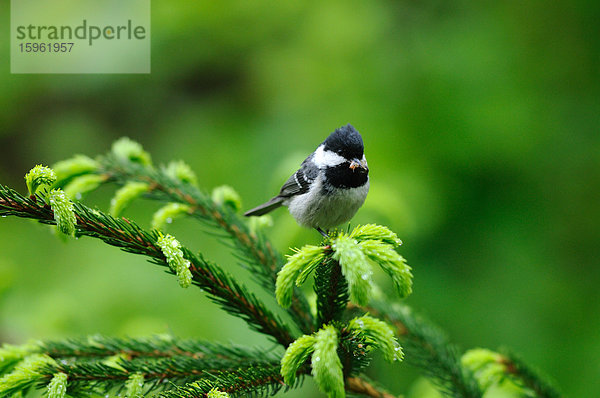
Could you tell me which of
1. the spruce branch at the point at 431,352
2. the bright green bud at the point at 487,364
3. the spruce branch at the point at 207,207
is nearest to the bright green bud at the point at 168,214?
the spruce branch at the point at 207,207

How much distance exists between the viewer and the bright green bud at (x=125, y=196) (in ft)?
5.81

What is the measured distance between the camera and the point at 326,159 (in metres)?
2.25

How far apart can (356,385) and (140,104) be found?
3172mm

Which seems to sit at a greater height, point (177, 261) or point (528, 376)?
point (177, 261)

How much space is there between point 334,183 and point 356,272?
111 centimetres

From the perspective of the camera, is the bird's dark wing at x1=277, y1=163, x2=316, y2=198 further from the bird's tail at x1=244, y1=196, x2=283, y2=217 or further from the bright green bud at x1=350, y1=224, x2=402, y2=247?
the bright green bud at x1=350, y1=224, x2=402, y2=247

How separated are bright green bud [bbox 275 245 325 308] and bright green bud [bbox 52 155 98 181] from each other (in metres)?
1.07

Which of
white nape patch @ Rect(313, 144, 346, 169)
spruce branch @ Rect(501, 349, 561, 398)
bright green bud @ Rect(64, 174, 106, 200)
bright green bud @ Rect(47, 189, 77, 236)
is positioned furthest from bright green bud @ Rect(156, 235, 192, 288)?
spruce branch @ Rect(501, 349, 561, 398)

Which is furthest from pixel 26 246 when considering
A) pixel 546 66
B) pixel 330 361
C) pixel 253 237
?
pixel 546 66

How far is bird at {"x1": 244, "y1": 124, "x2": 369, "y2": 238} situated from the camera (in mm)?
2096

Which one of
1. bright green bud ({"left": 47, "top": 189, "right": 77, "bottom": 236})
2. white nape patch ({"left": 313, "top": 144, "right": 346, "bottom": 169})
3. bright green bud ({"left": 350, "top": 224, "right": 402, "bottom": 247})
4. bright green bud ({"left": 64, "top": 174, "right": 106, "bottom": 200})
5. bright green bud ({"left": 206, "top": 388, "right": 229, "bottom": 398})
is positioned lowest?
bright green bud ({"left": 206, "top": 388, "right": 229, "bottom": 398})

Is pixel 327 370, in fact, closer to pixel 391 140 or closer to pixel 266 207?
pixel 266 207

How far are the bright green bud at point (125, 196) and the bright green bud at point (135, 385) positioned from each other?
2.00 ft

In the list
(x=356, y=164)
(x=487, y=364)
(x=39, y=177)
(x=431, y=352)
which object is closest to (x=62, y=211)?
(x=39, y=177)
